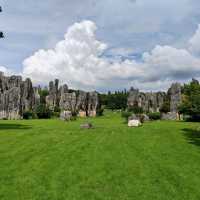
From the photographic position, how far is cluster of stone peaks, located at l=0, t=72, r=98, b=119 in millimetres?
89812

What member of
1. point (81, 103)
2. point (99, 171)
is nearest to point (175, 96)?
point (81, 103)

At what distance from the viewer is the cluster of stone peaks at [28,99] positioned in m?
89.8

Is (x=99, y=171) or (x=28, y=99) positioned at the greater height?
(x=28, y=99)

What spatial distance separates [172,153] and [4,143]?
13.2m

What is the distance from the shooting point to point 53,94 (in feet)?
406

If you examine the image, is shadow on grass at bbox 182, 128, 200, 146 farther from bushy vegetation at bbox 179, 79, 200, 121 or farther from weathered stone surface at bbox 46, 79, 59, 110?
weathered stone surface at bbox 46, 79, 59, 110

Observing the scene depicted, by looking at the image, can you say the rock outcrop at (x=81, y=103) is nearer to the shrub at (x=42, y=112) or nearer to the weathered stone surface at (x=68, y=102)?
the weathered stone surface at (x=68, y=102)

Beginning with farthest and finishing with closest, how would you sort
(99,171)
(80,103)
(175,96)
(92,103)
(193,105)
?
(92,103) < (80,103) < (175,96) < (193,105) < (99,171)

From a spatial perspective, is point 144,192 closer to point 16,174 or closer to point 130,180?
point 130,180

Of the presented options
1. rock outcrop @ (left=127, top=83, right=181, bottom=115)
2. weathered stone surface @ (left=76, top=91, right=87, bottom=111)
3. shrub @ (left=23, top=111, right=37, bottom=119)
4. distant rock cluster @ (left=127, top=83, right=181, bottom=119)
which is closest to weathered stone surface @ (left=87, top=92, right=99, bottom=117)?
weathered stone surface @ (left=76, top=91, right=87, bottom=111)

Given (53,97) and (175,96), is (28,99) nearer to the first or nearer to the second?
(53,97)

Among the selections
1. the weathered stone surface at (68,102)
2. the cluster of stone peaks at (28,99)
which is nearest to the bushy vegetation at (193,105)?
the cluster of stone peaks at (28,99)

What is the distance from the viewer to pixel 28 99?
104125 millimetres

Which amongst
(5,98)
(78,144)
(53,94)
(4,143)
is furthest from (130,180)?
(53,94)
